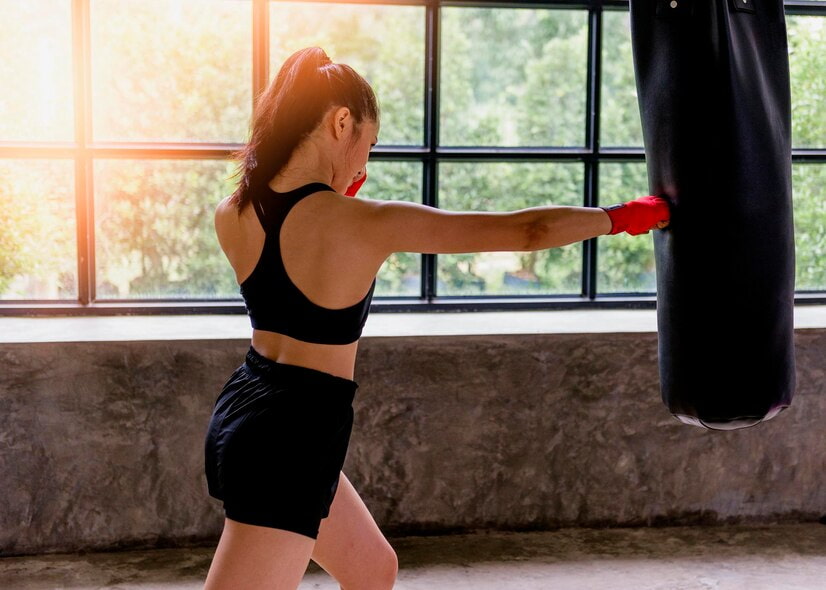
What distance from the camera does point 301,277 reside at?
164 cm

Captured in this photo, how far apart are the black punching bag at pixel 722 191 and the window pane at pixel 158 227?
176cm

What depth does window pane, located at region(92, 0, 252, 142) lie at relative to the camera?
128 inches

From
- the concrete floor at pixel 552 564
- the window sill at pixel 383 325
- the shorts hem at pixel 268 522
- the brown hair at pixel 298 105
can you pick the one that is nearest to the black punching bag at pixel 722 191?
the brown hair at pixel 298 105

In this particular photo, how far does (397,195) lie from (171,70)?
0.87 meters

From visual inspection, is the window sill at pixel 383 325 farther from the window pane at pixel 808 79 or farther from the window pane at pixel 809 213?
the window pane at pixel 808 79

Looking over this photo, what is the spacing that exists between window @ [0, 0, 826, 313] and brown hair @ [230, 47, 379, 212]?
63.0 inches

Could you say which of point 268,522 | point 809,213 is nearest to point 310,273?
point 268,522

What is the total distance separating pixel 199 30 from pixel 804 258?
2.35 metres

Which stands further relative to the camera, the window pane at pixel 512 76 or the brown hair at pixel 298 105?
the window pane at pixel 512 76

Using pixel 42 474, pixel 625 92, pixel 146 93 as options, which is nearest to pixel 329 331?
pixel 42 474

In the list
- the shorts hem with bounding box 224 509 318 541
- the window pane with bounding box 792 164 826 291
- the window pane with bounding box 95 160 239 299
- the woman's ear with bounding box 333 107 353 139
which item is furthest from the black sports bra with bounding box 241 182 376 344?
the window pane with bounding box 792 164 826 291

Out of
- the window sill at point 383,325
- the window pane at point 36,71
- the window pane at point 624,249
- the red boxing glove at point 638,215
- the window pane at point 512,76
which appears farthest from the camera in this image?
the window pane at point 624,249

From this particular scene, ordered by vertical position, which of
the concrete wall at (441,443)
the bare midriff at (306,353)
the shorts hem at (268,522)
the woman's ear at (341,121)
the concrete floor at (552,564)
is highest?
the woman's ear at (341,121)

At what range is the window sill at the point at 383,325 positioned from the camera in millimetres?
3047
